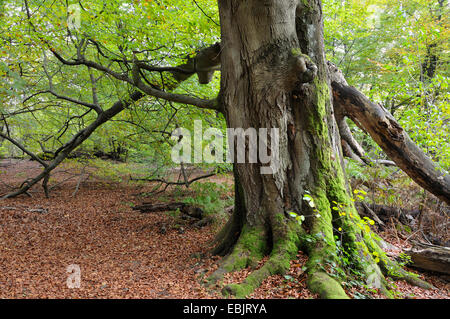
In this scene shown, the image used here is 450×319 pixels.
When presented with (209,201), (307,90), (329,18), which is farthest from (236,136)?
(329,18)

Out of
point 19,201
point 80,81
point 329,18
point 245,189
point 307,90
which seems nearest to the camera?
point 307,90

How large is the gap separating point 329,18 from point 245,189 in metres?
8.98

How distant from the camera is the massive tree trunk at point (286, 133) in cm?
304

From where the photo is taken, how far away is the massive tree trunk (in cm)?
304

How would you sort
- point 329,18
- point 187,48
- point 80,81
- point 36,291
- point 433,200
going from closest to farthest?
point 36,291 < point 433,200 < point 187,48 < point 80,81 < point 329,18

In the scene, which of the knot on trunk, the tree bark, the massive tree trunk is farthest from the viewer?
the tree bark

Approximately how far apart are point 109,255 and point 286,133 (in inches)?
135

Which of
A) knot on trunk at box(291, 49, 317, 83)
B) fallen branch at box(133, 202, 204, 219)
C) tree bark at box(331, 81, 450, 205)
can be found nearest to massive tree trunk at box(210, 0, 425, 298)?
knot on trunk at box(291, 49, 317, 83)

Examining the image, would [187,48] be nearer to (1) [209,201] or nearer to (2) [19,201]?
(1) [209,201]

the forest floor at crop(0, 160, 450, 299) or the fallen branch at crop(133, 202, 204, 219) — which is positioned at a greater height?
the fallen branch at crop(133, 202, 204, 219)

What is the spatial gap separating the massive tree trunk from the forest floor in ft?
1.07

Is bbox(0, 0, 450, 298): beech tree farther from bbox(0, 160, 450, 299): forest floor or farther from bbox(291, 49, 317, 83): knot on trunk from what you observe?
bbox(0, 160, 450, 299): forest floor

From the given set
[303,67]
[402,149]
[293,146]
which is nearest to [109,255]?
[293,146]
